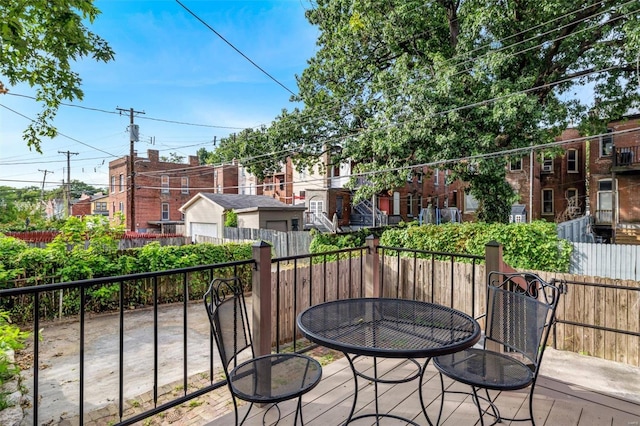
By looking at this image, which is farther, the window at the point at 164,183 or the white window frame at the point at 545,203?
the window at the point at 164,183

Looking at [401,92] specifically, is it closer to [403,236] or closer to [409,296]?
[403,236]

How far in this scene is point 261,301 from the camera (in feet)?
7.73

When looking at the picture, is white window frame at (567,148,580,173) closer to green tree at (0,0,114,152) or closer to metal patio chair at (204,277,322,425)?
green tree at (0,0,114,152)

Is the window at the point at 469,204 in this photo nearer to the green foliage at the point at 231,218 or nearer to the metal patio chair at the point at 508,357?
the green foliage at the point at 231,218

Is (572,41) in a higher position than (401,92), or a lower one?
higher

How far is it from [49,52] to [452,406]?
17.3 feet

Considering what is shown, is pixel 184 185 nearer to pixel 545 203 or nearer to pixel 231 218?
pixel 231 218

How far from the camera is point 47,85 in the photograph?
414 centimetres

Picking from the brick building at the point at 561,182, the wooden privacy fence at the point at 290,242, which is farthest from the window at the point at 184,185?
the brick building at the point at 561,182

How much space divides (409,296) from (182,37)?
7.83 m

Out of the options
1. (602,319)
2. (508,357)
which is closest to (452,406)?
(508,357)

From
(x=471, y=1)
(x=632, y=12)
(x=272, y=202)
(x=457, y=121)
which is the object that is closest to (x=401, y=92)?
(x=457, y=121)

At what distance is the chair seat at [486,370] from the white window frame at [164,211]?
26030mm

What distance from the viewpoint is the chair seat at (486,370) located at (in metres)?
1.62
